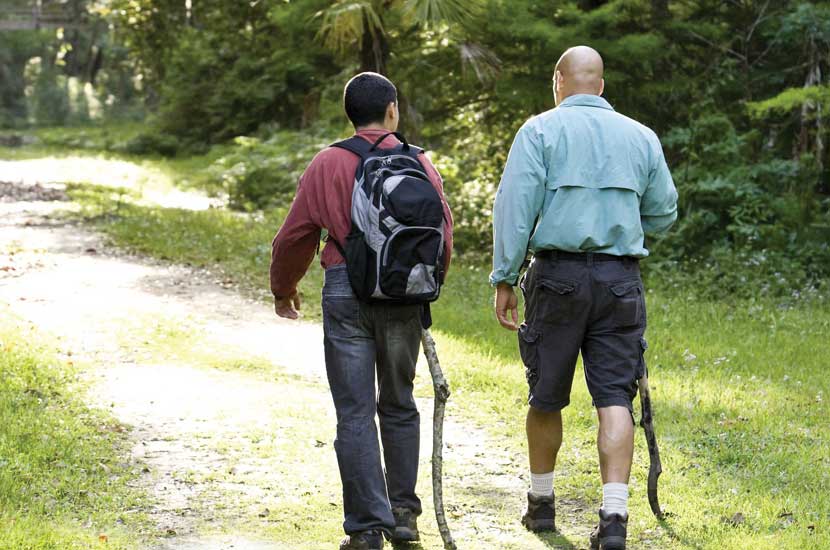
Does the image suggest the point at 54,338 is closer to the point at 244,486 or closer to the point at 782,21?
the point at 244,486

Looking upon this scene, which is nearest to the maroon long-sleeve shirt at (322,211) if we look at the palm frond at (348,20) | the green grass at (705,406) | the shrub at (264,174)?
the green grass at (705,406)

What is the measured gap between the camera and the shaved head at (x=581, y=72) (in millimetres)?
4594

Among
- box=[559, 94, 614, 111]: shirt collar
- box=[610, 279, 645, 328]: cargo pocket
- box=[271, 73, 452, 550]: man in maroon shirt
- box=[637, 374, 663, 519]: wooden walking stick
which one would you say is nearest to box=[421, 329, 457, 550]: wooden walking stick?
box=[271, 73, 452, 550]: man in maroon shirt

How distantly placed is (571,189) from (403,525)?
1.59 meters

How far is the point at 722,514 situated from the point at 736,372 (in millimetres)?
3189

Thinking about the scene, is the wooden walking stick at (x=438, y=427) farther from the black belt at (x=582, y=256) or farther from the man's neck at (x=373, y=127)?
the man's neck at (x=373, y=127)

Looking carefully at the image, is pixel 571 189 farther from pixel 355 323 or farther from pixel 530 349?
pixel 355 323

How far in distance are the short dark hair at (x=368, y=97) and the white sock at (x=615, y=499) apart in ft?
5.85

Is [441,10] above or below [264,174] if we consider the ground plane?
above

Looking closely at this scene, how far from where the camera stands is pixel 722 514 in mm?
5074

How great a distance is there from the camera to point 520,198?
4426 millimetres

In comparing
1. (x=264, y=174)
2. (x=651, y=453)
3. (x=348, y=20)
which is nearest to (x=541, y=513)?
(x=651, y=453)

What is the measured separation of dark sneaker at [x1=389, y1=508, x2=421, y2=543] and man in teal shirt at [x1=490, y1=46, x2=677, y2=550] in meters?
0.77

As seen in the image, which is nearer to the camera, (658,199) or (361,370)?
(361,370)
